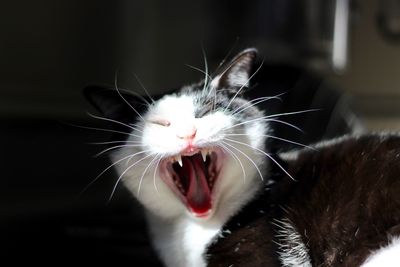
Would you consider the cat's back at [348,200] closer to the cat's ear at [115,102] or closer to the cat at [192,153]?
the cat at [192,153]

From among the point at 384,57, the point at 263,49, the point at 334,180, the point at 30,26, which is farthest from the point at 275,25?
the point at 334,180

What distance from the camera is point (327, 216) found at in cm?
73

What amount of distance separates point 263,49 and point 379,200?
1.09 metres

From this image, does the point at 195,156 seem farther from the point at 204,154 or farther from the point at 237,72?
the point at 237,72

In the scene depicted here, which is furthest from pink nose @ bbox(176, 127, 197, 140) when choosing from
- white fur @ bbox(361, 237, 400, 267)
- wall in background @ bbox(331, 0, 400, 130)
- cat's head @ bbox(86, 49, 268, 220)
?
wall in background @ bbox(331, 0, 400, 130)

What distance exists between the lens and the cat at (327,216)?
0.69 m

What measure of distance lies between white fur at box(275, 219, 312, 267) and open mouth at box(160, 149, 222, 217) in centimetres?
10

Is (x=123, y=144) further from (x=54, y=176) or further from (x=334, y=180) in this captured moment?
(x=54, y=176)

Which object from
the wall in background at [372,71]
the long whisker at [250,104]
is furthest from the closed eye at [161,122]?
the wall in background at [372,71]

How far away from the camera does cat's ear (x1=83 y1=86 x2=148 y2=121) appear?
695mm

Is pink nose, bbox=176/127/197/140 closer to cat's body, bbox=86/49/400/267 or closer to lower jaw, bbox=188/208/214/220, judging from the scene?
cat's body, bbox=86/49/400/267

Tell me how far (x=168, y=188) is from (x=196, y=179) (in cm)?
4

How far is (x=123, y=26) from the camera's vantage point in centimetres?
155

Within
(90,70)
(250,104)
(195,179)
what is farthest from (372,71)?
(195,179)
